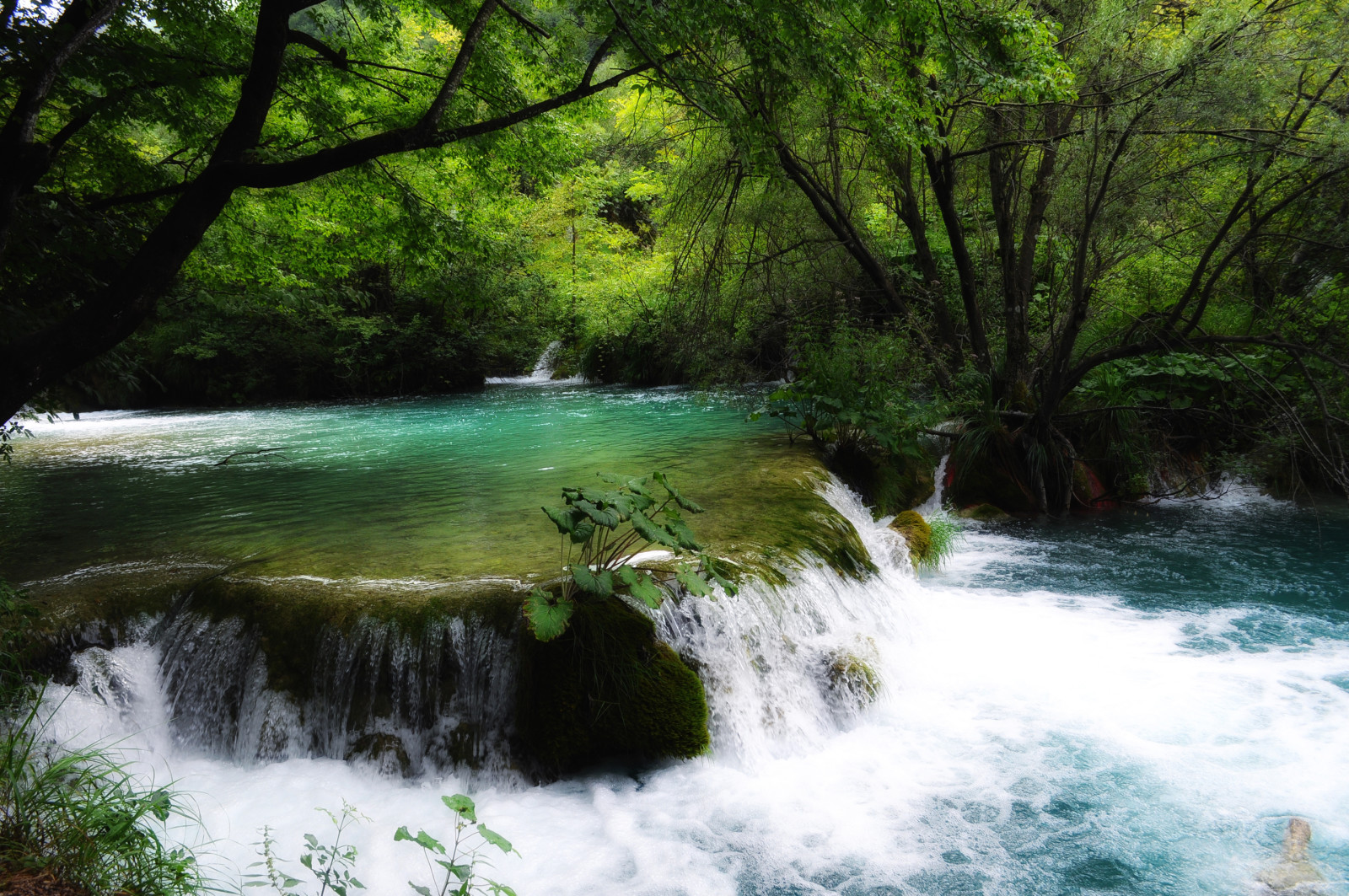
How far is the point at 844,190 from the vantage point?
1090cm

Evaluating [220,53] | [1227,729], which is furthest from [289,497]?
[1227,729]

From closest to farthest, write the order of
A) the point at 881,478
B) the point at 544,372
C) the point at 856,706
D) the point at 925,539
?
1. the point at 856,706
2. the point at 925,539
3. the point at 881,478
4. the point at 544,372

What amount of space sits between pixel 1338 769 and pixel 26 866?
20.9 feet

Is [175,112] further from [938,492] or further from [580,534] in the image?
[938,492]

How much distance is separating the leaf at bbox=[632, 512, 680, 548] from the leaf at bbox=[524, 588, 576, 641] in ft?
1.98

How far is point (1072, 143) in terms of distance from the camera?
27.9 ft

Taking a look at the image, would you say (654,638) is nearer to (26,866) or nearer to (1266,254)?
(26,866)

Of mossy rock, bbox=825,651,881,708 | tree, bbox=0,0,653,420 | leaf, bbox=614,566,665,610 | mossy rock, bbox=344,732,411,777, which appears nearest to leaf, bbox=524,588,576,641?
leaf, bbox=614,566,665,610

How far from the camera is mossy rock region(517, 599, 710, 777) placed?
14.8 feet

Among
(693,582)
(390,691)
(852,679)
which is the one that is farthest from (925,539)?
(390,691)

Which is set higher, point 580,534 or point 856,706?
point 580,534

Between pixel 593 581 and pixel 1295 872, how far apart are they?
12.4 feet

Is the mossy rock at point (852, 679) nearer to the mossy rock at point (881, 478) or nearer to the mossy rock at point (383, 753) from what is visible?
the mossy rock at point (383, 753)

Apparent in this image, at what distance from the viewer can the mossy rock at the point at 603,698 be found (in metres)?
4.52
